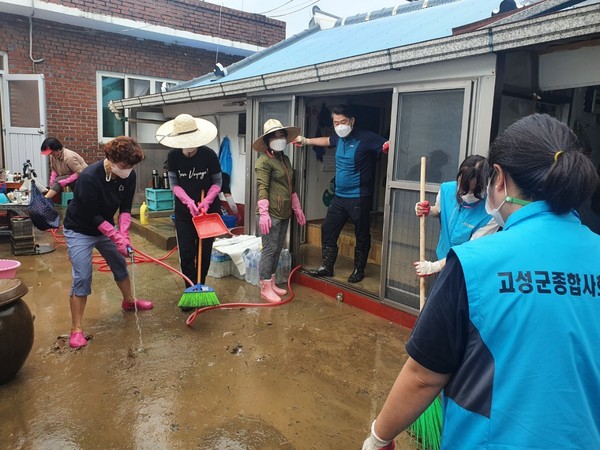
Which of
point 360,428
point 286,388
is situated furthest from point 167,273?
point 360,428

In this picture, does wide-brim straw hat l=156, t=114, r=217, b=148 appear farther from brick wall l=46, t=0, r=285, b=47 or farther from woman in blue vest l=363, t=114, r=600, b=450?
brick wall l=46, t=0, r=285, b=47

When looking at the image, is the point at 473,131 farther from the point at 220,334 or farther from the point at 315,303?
the point at 220,334

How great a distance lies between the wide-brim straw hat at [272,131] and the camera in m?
4.53

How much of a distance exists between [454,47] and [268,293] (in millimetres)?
2932

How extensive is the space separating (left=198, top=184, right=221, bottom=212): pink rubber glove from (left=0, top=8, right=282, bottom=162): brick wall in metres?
6.78

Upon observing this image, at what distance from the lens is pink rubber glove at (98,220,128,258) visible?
3.51 m

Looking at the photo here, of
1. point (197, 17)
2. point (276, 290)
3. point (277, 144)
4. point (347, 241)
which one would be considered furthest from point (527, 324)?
point (197, 17)

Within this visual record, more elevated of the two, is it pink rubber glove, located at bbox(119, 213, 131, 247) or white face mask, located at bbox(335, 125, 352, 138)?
white face mask, located at bbox(335, 125, 352, 138)

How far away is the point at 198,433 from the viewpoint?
253 centimetres

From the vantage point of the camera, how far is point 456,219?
290 centimetres

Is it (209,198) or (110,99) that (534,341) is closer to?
(209,198)

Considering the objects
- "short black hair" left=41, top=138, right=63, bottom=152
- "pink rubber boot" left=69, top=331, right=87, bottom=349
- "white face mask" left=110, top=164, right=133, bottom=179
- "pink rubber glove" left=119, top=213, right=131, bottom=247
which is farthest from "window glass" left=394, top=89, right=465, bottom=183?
"short black hair" left=41, top=138, right=63, bottom=152

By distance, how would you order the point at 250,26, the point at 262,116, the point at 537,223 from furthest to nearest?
1. the point at 250,26
2. the point at 262,116
3. the point at 537,223

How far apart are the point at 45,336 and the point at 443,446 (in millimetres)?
3639
